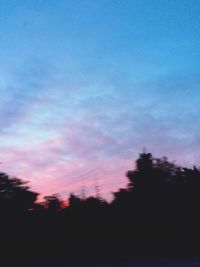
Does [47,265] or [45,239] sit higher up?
[45,239]

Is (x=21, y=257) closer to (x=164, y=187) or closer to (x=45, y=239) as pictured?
(x=45, y=239)

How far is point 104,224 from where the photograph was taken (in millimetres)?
41844

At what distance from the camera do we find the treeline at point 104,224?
39.5 metres

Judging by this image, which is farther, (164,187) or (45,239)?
(164,187)

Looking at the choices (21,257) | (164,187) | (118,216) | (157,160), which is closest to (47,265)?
(21,257)

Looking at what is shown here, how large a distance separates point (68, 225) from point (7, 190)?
7.20 meters

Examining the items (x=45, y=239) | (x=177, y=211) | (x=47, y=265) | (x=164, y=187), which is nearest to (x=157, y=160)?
(x=164, y=187)

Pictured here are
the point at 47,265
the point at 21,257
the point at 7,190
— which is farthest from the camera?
the point at 7,190

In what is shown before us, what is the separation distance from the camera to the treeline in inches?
1555

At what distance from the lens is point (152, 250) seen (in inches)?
1574

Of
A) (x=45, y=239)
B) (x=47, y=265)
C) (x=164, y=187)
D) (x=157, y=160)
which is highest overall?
(x=157, y=160)

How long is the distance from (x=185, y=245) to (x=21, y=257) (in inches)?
589

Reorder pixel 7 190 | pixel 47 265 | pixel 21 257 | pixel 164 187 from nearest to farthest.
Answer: pixel 47 265 < pixel 21 257 < pixel 7 190 < pixel 164 187

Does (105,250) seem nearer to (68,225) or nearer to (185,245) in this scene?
(68,225)
